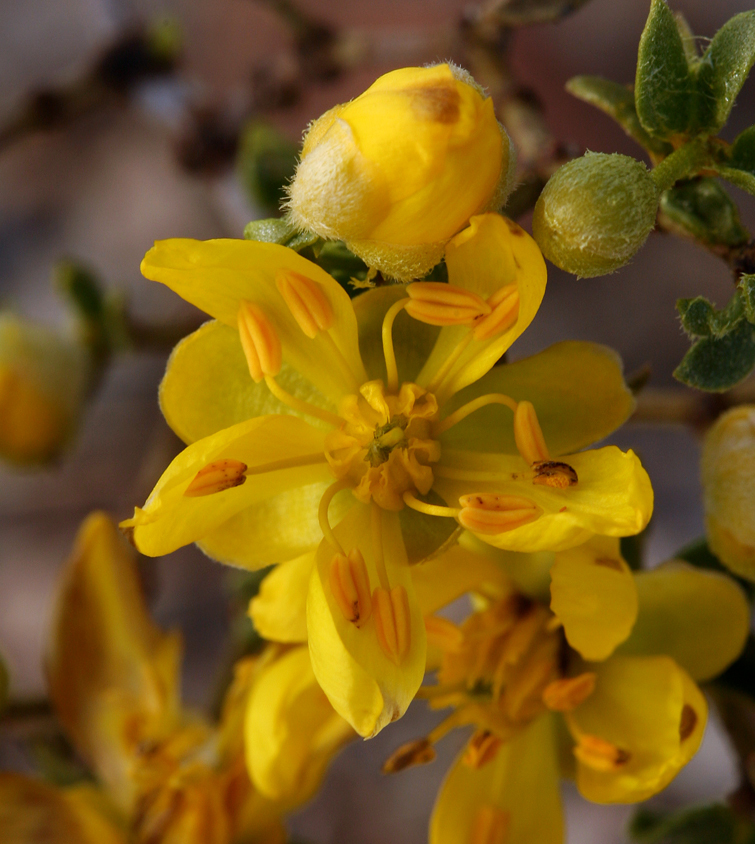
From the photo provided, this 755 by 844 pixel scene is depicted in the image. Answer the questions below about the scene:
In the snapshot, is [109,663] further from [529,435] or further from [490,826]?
[529,435]

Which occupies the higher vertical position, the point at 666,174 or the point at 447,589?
the point at 666,174


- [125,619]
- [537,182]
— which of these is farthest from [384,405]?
[125,619]

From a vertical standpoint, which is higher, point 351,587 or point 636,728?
point 351,587

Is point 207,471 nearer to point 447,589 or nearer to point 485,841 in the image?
point 447,589

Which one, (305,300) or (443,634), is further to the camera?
(443,634)

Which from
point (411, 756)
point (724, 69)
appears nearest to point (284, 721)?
point (411, 756)

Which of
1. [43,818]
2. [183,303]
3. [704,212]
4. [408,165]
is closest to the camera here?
[408,165]

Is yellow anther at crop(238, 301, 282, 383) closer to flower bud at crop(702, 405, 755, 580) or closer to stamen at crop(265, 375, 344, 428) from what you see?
stamen at crop(265, 375, 344, 428)
